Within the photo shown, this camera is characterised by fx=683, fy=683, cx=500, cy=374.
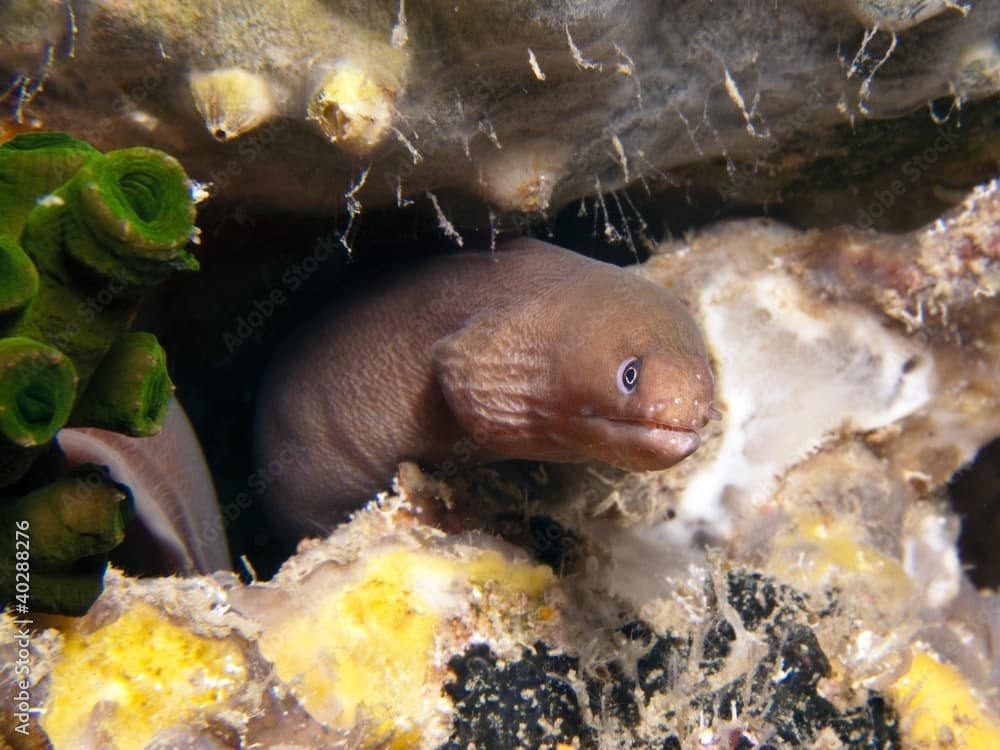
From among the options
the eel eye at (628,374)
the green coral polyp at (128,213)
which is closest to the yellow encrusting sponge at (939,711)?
the eel eye at (628,374)

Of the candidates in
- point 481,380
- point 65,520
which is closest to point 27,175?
point 65,520

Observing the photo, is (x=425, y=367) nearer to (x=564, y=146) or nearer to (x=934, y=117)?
(x=564, y=146)

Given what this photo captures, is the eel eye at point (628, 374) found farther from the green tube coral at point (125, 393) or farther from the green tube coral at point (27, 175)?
the green tube coral at point (27, 175)

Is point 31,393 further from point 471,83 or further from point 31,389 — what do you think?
point 471,83

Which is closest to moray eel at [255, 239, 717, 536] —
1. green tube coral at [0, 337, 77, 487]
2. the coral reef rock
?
the coral reef rock

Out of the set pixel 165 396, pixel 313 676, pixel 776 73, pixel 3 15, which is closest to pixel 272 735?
pixel 313 676

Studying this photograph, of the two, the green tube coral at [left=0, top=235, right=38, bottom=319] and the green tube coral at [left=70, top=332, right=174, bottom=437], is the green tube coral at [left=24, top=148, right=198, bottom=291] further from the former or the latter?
the green tube coral at [left=70, top=332, right=174, bottom=437]
